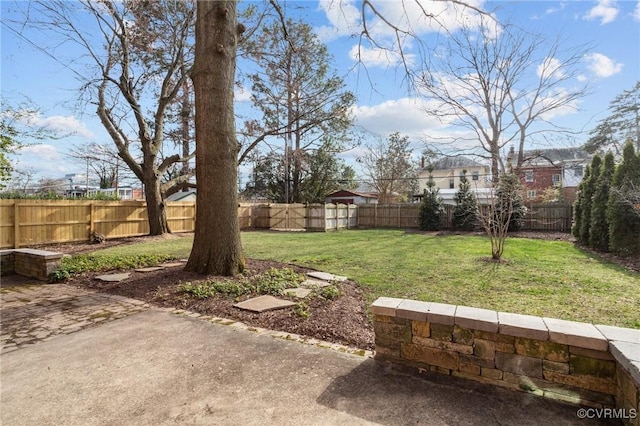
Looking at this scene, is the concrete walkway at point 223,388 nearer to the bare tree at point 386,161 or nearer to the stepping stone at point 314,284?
the stepping stone at point 314,284

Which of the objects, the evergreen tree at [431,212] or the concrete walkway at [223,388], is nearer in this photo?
the concrete walkway at [223,388]

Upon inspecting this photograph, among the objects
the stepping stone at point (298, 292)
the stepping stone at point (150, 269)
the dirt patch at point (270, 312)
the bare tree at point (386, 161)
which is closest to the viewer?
the dirt patch at point (270, 312)

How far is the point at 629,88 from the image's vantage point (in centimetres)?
2233

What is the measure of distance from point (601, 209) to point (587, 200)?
1346 millimetres

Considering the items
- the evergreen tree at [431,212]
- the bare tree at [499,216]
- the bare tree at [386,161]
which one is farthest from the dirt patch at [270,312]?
the bare tree at [386,161]

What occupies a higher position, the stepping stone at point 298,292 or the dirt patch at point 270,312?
the stepping stone at point 298,292

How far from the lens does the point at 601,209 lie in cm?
879

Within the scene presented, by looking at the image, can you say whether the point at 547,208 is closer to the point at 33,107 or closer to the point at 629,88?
the point at 629,88

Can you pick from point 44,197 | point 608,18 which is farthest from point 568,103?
point 44,197

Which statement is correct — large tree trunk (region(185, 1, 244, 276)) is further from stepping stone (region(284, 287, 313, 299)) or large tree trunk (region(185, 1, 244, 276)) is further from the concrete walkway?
the concrete walkway

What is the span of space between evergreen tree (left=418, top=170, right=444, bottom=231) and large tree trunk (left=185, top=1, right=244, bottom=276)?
12230mm

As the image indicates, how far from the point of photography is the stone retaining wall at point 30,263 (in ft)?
18.1

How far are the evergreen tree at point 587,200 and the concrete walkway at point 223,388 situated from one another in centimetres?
1042

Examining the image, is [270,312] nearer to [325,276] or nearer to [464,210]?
[325,276]
